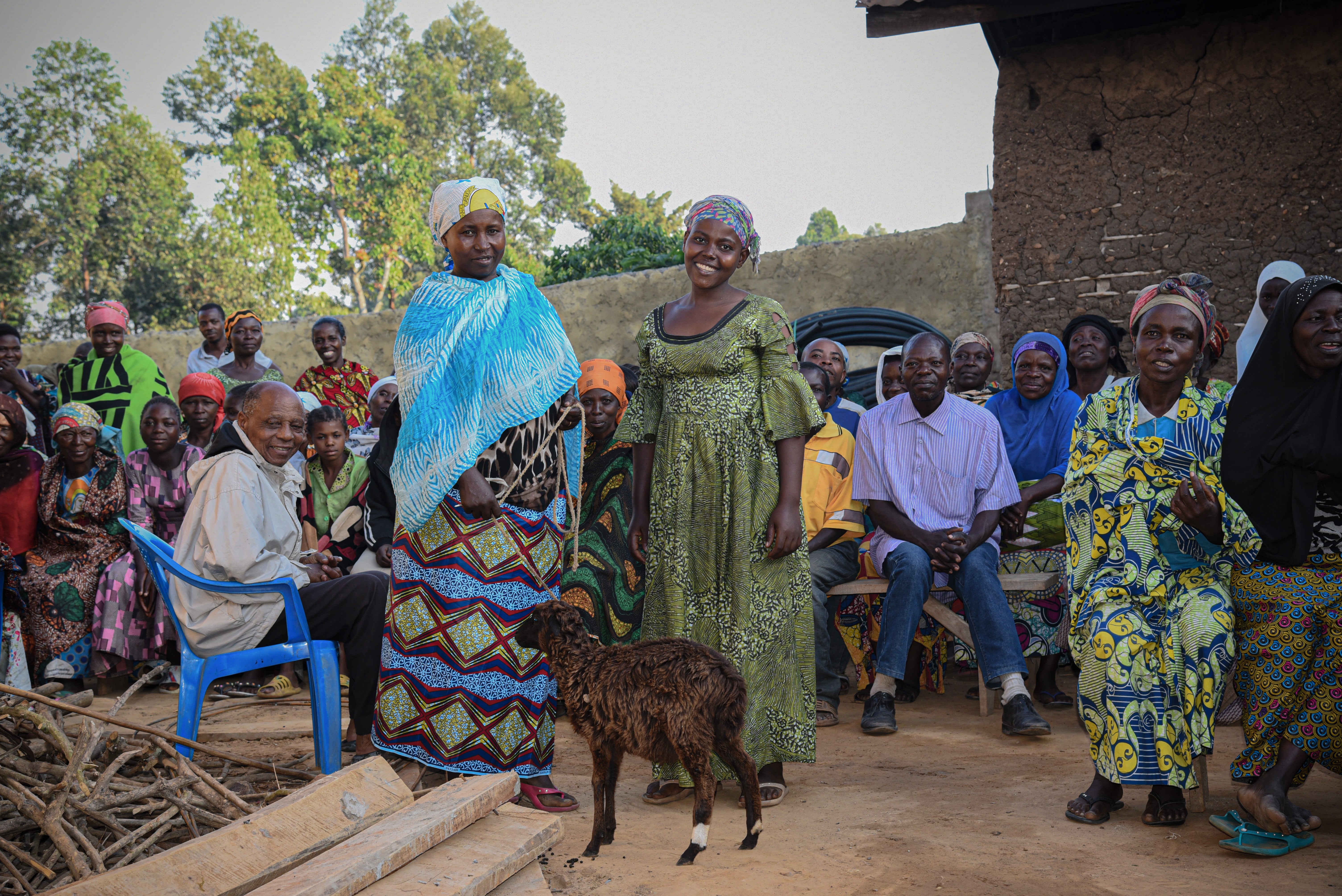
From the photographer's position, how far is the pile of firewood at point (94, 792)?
289cm

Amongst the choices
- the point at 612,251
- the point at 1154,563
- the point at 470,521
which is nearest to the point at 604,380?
the point at 470,521

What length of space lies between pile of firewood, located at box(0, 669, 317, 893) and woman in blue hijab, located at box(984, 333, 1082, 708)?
381 cm

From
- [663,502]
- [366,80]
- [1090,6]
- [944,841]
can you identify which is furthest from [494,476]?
[366,80]

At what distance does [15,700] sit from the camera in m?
3.61

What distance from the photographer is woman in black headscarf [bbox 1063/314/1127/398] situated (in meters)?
6.51

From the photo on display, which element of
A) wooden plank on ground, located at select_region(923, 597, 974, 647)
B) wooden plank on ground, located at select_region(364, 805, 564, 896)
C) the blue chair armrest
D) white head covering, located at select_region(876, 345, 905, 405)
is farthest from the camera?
white head covering, located at select_region(876, 345, 905, 405)

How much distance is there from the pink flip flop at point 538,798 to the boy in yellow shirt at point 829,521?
216 cm

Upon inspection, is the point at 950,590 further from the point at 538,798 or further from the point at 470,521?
the point at 470,521

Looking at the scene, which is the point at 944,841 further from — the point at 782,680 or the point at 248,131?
the point at 248,131

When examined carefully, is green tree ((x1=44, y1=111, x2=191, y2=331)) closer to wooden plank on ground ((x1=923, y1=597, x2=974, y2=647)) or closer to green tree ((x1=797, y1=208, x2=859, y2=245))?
wooden plank on ground ((x1=923, y1=597, x2=974, y2=647))

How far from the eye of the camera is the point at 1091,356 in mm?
6492

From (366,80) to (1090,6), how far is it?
35.3 m

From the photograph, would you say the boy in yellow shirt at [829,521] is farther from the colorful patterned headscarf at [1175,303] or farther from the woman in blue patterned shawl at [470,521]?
the woman in blue patterned shawl at [470,521]

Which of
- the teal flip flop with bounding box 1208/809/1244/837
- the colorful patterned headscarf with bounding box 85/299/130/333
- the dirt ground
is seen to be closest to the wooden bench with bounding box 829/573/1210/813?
the dirt ground
